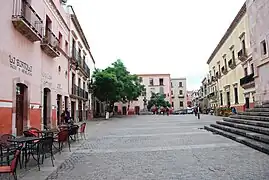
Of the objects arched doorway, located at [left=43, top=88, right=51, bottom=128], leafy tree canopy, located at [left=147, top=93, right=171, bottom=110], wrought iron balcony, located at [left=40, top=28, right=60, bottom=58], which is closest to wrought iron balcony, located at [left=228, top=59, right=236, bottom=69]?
wrought iron balcony, located at [left=40, top=28, right=60, bottom=58]

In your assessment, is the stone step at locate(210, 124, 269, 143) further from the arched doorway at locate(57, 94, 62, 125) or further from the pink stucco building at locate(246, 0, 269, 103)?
the arched doorway at locate(57, 94, 62, 125)

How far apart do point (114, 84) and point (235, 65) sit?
587 inches

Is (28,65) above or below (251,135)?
above

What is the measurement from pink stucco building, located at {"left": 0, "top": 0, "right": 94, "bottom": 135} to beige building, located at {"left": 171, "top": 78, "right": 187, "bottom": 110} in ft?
195

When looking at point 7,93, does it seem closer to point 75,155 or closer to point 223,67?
point 75,155

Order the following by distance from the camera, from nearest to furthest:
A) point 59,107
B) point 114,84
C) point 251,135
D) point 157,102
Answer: point 251,135 → point 59,107 → point 114,84 → point 157,102

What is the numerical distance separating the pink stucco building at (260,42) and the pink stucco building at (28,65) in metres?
12.8

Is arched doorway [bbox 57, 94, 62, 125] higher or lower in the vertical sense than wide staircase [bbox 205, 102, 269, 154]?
higher

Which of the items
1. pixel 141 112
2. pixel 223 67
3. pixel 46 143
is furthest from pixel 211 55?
pixel 46 143

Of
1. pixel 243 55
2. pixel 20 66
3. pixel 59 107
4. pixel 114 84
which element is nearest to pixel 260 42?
pixel 243 55

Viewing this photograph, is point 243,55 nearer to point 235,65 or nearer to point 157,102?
point 235,65

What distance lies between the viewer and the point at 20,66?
10242 millimetres

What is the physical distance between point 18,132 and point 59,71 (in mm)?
7589

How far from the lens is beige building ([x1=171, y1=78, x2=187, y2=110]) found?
75.4 m
